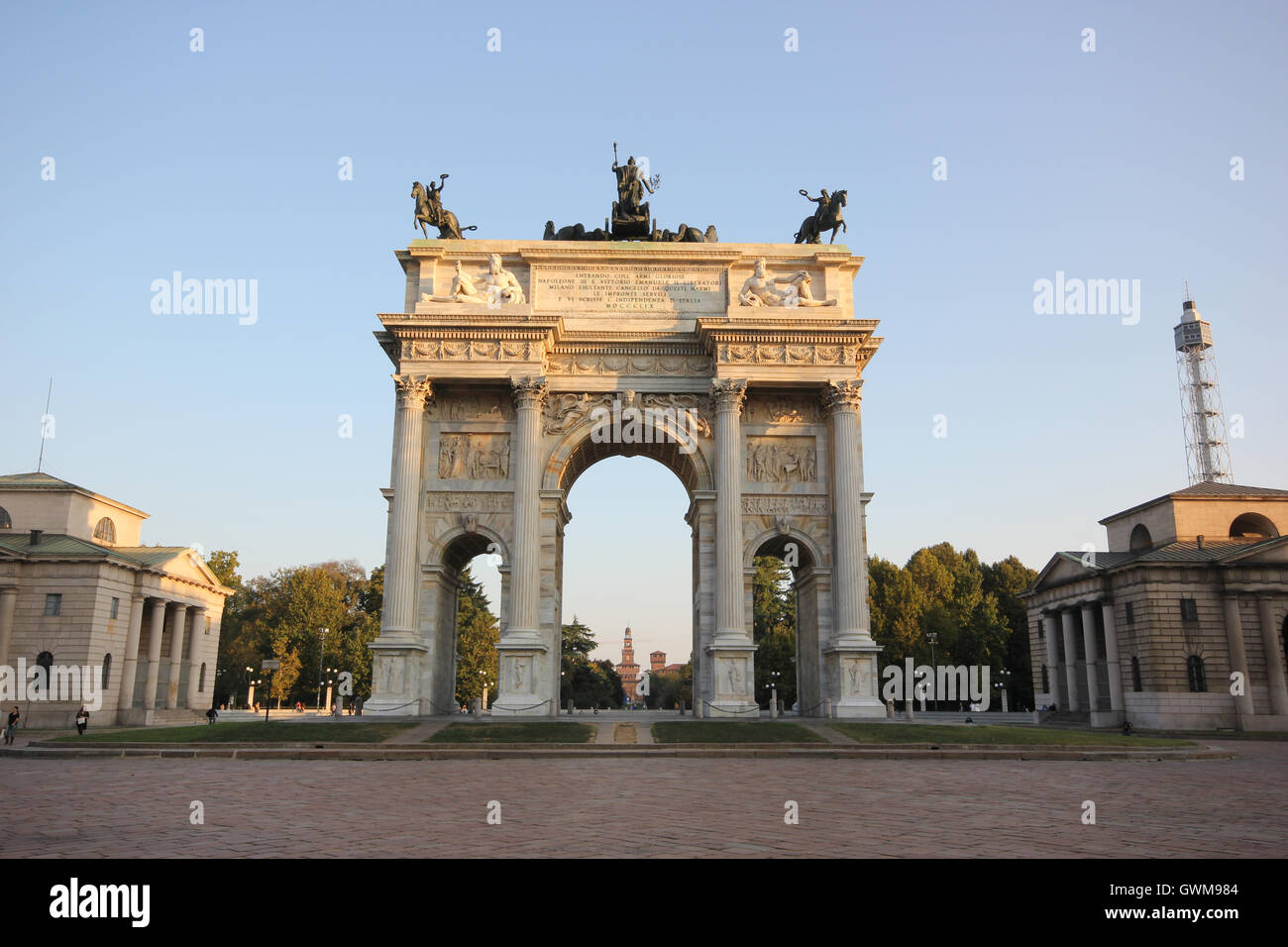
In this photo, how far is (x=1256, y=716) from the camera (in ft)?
143

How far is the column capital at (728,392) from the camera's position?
1468 inches

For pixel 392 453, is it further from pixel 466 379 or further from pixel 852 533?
pixel 852 533

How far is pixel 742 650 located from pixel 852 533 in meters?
6.40

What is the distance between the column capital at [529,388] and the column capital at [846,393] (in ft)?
37.7

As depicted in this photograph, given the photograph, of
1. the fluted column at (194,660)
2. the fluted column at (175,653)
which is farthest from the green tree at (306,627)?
the fluted column at (175,653)

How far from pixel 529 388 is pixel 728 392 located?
7.85 meters

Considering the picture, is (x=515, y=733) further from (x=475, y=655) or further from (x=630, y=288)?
(x=475, y=655)

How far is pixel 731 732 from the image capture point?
91.7 feet

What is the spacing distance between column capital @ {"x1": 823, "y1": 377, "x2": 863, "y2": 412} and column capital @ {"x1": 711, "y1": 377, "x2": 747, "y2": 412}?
143 inches

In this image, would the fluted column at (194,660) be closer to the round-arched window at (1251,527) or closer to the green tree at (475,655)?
the green tree at (475,655)

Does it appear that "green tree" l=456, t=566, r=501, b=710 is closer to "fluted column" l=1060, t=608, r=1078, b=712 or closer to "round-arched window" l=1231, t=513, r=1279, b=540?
"fluted column" l=1060, t=608, r=1078, b=712

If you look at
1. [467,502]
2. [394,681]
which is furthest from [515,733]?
[467,502]

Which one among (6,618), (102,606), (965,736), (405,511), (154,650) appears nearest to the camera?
(965,736)
